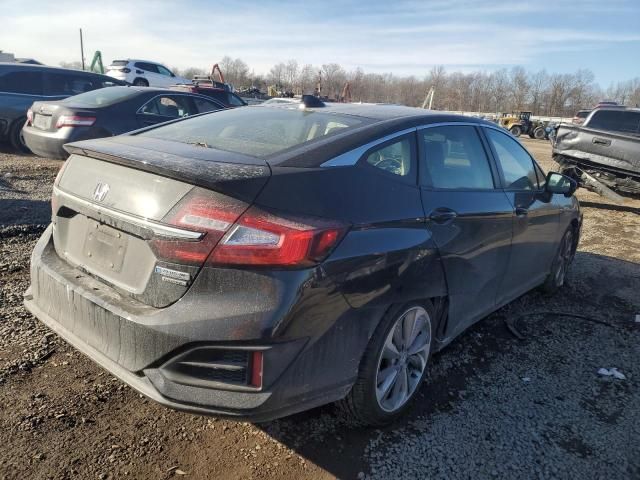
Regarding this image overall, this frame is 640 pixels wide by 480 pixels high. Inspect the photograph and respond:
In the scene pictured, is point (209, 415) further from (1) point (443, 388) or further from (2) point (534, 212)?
(2) point (534, 212)

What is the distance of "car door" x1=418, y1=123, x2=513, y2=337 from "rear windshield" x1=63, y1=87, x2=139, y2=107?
6.65 m

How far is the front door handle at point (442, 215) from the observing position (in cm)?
276

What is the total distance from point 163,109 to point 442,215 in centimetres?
723

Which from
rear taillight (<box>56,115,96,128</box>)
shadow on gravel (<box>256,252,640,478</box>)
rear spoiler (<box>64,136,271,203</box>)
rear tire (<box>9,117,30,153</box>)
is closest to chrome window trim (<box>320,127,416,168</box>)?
rear spoiler (<box>64,136,271,203</box>)

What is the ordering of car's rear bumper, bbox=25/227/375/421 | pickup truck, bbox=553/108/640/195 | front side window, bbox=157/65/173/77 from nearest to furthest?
car's rear bumper, bbox=25/227/375/421
pickup truck, bbox=553/108/640/195
front side window, bbox=157/65/173/77

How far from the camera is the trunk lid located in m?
2.04

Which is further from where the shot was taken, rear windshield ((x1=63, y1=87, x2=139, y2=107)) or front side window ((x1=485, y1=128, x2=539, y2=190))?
rear windshield ((x1=63, y1=87, x2=139, y2=107))

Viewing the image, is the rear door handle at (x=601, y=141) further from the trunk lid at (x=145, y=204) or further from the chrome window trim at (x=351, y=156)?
the trunk lid at (x=145, y=204)

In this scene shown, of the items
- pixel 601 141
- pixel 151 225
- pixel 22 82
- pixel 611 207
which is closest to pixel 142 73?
pixel 22 82

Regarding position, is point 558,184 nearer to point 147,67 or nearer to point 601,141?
point 601,141

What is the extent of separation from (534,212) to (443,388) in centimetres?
167

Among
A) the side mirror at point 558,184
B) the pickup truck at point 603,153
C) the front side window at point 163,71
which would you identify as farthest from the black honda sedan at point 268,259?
the front side window at point 163,71

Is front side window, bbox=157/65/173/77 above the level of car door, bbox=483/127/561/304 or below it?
above

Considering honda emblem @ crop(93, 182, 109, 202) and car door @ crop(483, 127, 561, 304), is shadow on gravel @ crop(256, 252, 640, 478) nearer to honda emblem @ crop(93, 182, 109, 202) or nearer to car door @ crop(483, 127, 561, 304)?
car door @ crop(483, 127, 561, 304)
